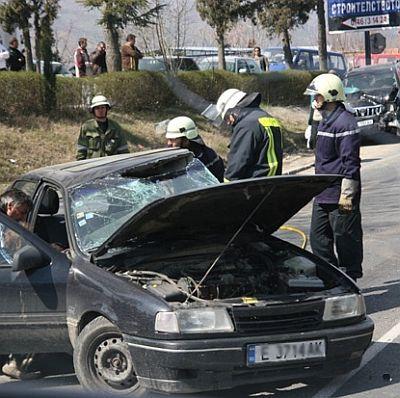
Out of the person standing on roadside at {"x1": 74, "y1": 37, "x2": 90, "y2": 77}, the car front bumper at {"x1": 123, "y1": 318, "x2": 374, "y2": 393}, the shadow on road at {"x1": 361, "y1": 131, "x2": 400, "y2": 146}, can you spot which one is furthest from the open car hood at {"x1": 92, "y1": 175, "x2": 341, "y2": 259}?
the shadow on road at {"x1": 361, "y1": 131, "x2": 400, "y2": 146}

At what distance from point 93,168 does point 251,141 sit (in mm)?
1598

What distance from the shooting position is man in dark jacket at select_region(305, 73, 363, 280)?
6992mm

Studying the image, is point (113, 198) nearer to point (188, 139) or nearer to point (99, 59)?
point (188, 139)

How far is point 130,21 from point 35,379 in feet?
54.5

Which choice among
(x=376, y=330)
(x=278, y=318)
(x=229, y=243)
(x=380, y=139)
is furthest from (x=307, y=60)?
(x=278, y=318)

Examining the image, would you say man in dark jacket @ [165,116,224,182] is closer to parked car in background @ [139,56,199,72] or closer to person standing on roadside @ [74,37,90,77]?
person standing on roadside @ [74,37,90,77]

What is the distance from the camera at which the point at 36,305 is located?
209 inches

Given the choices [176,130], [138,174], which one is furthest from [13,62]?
[138,174]

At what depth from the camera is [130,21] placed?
70.0 ft

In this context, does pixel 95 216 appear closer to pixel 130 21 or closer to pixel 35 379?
pixel 35 379

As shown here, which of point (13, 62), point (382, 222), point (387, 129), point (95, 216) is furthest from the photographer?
point (387, 129)

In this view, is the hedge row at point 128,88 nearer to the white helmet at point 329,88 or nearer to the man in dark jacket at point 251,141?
the man in dark jacket at point 251,141

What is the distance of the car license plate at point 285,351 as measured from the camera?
15.6 feet

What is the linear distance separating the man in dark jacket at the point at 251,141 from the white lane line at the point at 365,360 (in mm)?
1663
